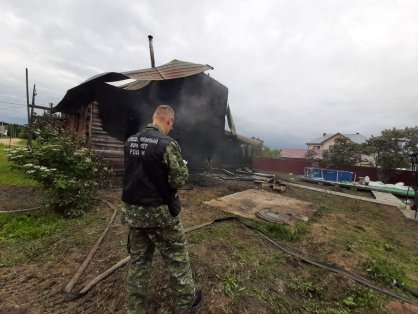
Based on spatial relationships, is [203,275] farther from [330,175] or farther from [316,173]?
[316,173]

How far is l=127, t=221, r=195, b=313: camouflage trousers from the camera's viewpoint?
2.32m

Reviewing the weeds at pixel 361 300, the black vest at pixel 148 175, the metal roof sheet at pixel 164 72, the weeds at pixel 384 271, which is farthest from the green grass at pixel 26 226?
the weeds at pixel 384 271

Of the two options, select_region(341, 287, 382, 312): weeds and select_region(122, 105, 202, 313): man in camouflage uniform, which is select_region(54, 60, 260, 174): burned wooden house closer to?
select_region(122, 105, 202, 313): man in camouflage uniform

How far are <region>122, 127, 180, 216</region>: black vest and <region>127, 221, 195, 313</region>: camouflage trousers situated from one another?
0.86 ft

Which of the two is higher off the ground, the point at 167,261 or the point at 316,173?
the point at 167,261

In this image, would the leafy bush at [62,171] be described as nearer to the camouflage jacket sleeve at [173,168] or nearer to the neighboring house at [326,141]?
the camouflage jacket sleeve at [173,168]

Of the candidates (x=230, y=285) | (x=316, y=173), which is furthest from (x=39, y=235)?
(x=316, y=173)

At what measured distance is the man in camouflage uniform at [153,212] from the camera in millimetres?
2289

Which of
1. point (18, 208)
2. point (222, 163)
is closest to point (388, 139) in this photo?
point (222, 163)

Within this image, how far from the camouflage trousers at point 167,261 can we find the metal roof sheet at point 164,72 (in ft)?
21.1

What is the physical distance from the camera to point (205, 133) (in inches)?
538

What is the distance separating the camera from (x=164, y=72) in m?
9.45

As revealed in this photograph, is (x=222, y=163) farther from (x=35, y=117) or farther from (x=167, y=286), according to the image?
(x=167, y=286)

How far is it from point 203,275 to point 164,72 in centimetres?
826
